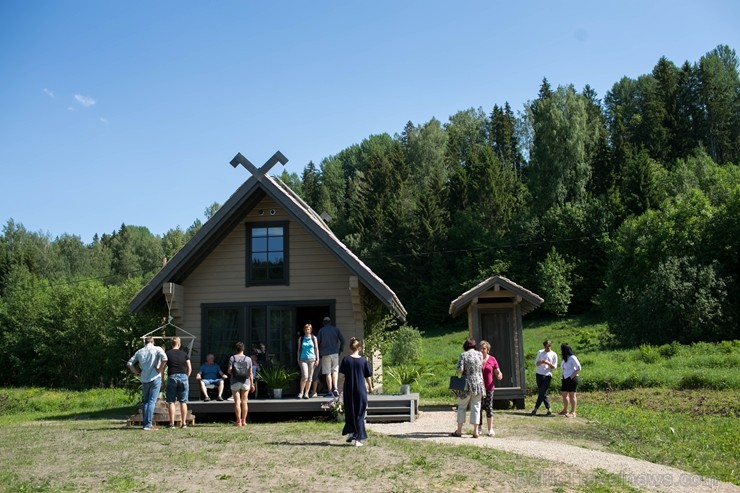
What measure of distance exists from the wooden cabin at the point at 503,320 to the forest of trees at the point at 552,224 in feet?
68.0

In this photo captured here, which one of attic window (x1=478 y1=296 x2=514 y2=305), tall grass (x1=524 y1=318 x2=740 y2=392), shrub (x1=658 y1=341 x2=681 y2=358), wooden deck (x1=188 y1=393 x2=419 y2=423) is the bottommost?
wooden deck (x1=188 y1=393 x2=419 y2=423)

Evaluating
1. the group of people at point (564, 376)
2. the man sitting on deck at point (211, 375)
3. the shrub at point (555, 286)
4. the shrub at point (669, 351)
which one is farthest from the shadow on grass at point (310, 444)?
the shrub at point (555, 286)

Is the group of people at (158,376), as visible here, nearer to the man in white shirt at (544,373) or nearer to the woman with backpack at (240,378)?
the woman with backpack at (240,378)

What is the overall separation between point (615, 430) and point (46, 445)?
10795 millimetres

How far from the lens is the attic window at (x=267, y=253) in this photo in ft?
61.7

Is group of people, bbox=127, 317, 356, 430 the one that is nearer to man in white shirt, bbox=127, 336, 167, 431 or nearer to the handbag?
man in white shirt, bbox=127, 336, 167, 431

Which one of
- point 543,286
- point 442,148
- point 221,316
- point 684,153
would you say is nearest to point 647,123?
point 684,153

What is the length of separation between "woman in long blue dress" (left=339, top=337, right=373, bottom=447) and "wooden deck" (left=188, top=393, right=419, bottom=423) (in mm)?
3823

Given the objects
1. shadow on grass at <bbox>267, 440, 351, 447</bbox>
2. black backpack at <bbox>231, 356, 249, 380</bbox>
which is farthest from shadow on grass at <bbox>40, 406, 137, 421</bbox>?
shadow on grass at <bbox>267, 440, 351, 447</bbox>

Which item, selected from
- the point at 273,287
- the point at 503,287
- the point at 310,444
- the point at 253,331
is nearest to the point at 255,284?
the point at 273,287

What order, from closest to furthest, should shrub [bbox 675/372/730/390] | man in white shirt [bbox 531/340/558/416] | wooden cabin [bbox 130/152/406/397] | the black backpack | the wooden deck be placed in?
the black backpack → the wooden deck → man in white shirt [bbox 531/340/558/416] → wooden cabin [bbox 130/152/406/397] → shrub [bbox 675/372/730/390]

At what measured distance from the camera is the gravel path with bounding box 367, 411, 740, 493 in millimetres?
9438

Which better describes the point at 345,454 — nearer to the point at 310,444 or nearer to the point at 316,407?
the point at 310,444

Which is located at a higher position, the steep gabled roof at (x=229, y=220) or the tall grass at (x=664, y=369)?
the steep gabled roof at (x=229, y=220)
